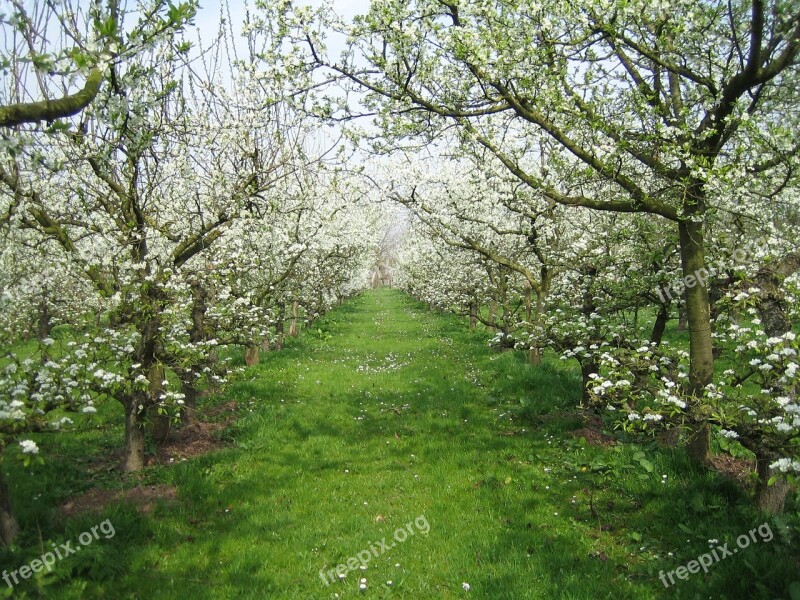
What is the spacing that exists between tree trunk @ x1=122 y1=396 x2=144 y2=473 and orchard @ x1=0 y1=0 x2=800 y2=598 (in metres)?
0.07

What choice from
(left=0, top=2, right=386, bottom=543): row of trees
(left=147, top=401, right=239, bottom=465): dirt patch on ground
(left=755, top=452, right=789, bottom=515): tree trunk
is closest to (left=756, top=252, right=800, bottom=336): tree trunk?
(left=755, top=452, right=789, bottom=515): tree trunk

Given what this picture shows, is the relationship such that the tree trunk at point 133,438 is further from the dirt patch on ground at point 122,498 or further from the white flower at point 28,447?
the white flower at point 28,447

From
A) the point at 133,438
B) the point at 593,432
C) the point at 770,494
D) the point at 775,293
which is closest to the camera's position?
the point at 770,494

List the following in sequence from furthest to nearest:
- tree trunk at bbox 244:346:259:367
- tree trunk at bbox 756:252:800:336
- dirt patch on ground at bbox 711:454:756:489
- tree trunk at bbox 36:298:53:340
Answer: tree trunk at bbox 36:298:53:340
tree trunk at bbox 244:346:259:367
dirt patch on ground at bbox 711:454:756:489
tree trunk at bbox 756:252:800:336

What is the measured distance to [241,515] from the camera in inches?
281

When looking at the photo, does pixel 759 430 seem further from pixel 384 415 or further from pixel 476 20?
pixel 384 415

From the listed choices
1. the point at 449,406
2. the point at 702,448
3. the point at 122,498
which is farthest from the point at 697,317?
the point at 122,498

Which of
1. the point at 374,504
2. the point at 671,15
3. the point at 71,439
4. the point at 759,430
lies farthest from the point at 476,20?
the point at 71,439

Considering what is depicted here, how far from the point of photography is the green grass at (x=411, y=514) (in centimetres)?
546

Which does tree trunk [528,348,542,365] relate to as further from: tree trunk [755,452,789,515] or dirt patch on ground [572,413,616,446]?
tree trunk [755,452,789,515]

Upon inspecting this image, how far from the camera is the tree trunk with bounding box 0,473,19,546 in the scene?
556 centimetres

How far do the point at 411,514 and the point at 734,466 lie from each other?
4.80 metres

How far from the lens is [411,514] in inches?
287

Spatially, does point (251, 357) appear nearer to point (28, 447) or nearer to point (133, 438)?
point (133, 438)
